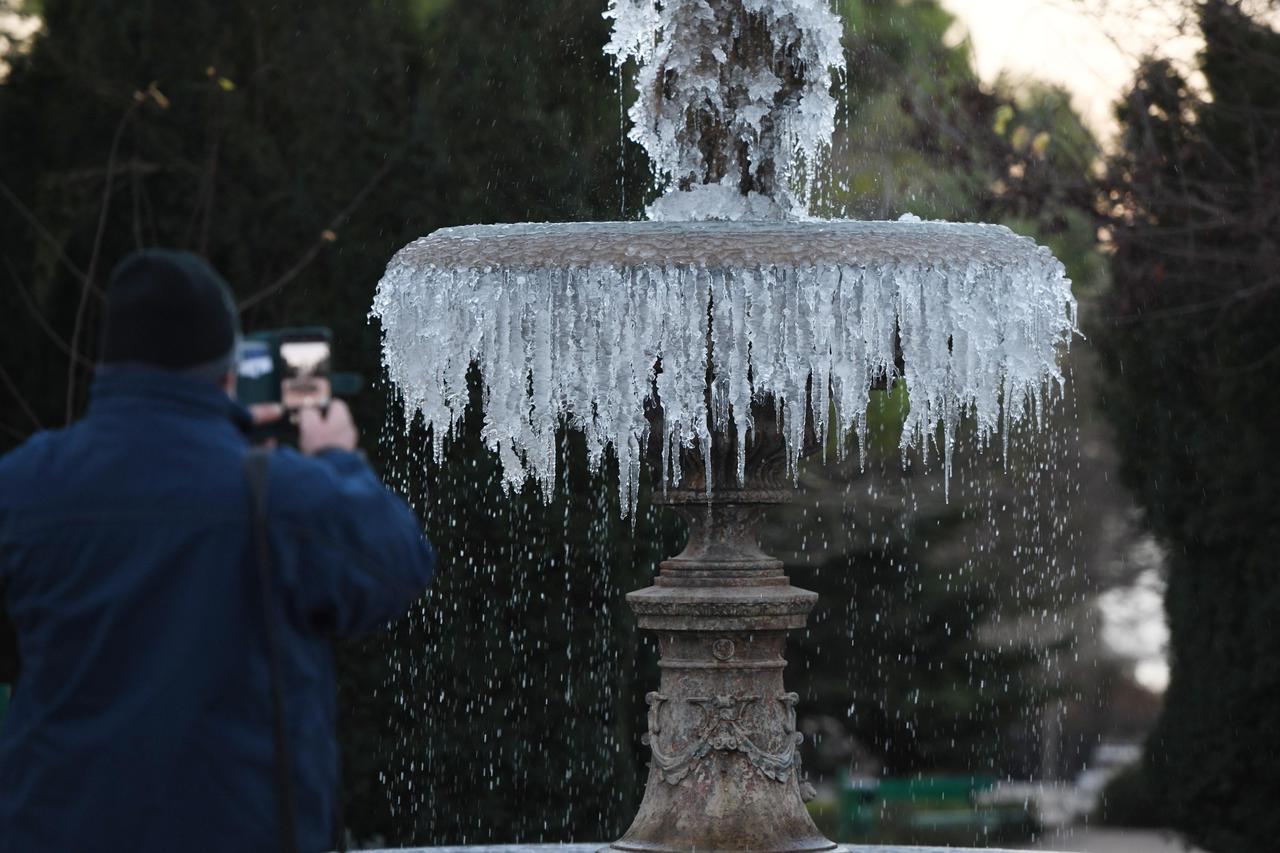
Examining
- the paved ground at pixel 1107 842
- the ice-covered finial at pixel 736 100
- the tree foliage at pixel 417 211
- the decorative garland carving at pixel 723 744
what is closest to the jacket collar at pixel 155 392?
the decorative garland carving at pixel 723 744

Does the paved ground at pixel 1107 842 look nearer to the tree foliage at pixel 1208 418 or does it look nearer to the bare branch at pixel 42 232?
the tree foliage at pixel 1208 418

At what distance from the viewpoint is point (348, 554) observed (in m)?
2.35

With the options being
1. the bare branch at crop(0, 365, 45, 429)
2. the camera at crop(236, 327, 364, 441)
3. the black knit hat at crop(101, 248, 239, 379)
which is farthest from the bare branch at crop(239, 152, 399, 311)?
the black knit hat at crop(101, 248, 239, 379)

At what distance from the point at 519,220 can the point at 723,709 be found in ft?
13.1

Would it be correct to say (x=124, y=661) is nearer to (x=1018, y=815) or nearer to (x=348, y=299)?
(x=348, y=299)

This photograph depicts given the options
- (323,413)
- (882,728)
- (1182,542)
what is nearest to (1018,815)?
(882,728)

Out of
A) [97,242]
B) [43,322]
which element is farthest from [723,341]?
[43,322]

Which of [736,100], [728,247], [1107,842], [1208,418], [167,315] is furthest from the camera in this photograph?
[1107,842]

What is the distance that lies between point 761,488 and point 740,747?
693mm

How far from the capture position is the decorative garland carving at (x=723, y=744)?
207 inches

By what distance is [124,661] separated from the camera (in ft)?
7.62

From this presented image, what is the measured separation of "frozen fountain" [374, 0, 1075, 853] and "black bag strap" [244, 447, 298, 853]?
2.45 m

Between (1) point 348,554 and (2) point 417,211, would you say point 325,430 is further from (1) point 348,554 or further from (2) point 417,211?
(2) point 417,211

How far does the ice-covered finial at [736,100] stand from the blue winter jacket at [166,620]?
329 centimetres
